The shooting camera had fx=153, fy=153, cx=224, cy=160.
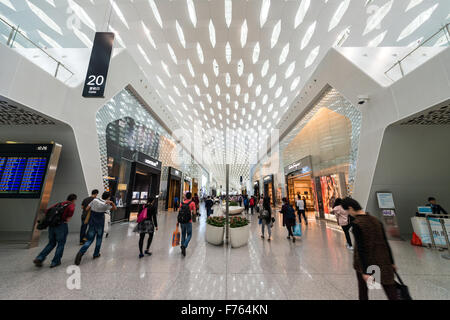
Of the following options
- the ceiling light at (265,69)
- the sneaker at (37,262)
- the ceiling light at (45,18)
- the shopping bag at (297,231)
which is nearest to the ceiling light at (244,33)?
the ceiling light at (265,69)

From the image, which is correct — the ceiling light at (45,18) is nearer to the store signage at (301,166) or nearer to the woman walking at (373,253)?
the woman walking at (373,253)

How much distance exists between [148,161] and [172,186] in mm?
6319

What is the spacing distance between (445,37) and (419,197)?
18.1ft

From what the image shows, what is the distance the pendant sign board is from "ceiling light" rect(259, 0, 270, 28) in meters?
5.68

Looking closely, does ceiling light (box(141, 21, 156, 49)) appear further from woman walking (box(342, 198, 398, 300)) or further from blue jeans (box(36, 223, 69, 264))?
woman walking (box(342, 198, 398, 300))

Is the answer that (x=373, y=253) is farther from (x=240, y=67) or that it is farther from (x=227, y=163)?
(x=240, y=67)

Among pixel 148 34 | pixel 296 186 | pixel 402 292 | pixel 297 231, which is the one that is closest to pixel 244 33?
pixel 148 34

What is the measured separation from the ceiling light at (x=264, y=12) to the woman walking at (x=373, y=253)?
7911 mm

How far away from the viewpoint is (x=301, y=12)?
6184 millimetres

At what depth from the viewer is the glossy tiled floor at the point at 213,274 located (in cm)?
237

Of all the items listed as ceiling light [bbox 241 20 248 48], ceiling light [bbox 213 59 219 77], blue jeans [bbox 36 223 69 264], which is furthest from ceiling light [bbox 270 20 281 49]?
blue jeans [bbox 36 223 69 264]

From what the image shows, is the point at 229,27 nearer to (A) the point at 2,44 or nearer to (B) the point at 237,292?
(A) the point at 2,44

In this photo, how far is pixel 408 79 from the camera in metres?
4.59
